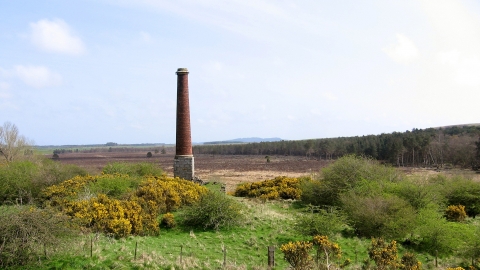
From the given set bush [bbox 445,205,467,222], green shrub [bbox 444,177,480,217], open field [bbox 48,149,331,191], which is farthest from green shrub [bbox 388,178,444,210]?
open field [bbox 48,149,331,191]

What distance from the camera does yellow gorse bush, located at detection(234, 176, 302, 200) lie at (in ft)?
90.2

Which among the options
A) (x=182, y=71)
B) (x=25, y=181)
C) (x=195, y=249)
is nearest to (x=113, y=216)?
(x=195, y=249)

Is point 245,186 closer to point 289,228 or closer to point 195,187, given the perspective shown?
point 195,187

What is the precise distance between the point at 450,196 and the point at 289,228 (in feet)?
46.1

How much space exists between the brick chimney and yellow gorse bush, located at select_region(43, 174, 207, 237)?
15.1ft

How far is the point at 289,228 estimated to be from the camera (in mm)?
18125

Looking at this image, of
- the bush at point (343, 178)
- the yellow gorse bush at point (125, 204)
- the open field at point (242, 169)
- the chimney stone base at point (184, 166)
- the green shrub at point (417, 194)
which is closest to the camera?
the yellow gorse bush at point (125, 204)

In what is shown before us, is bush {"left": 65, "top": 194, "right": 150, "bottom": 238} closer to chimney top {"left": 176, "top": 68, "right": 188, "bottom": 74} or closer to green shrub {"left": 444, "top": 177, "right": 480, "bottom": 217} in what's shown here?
chimney top {"left": 176, "top": 68, "right": 188, "bottom": 74}

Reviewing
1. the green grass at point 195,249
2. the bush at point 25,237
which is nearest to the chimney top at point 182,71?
the green grass at point 195,249

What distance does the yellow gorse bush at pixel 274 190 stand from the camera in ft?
90.2

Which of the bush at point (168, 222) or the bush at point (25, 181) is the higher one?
the bush at point (25, 181)

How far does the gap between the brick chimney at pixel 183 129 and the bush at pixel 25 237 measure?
16.4 m

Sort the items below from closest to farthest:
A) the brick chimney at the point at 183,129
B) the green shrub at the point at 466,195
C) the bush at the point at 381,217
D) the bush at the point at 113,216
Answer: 1. the bush at the point at 113,216
2. the bush at the point at 381,217
3. the green shrub at the point at 466,195
4. the brick chimney at the point at 183,129

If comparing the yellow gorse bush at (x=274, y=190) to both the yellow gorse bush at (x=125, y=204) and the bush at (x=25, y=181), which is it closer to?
the yellow gorse bush at (x=125, y=204)
